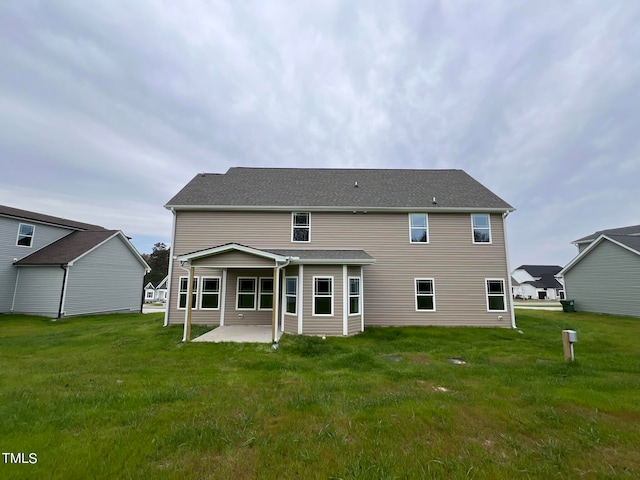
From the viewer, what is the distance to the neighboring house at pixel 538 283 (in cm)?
4925

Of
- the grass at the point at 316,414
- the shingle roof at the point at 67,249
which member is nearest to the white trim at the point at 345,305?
the grass at the point at 316,414

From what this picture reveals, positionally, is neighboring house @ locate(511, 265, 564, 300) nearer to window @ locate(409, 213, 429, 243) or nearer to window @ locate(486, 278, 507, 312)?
window @ locate(486, 278, 507, 312)

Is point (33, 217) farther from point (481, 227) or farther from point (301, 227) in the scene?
point (481, 227)

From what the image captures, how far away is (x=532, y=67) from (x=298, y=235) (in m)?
14.6

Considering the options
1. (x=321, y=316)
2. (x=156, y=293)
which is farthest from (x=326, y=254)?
(x=156, y=293)

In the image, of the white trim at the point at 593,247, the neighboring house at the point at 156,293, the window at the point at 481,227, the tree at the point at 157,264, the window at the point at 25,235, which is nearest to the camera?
the window at the point at 481,227

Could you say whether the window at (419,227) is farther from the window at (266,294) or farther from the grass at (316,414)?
the window at (266,294)

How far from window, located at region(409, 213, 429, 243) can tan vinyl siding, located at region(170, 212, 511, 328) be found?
0.24 meters

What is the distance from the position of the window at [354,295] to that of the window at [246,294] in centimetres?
463

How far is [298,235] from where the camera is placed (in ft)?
44.1

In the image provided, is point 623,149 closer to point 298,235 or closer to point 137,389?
point 298,235

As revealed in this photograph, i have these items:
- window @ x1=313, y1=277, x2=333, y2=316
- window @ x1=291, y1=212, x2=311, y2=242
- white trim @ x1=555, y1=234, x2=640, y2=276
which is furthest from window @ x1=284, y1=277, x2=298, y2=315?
white trim @ x1=555, y1=234, x2=640, y2=276

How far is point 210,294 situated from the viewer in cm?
1283

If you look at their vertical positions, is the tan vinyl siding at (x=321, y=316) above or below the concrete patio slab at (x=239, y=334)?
above
